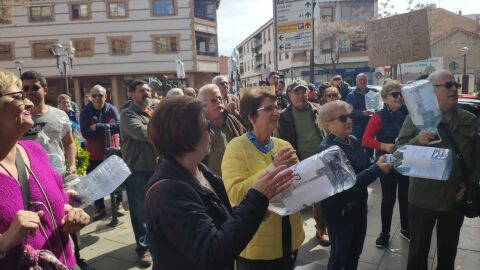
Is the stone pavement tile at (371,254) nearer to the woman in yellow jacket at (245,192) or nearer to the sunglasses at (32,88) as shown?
the woman in yellow jacket at (245,192)

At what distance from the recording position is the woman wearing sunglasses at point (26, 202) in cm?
153

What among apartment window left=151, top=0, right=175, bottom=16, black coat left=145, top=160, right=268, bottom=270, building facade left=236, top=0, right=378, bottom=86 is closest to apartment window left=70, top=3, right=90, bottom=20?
apartment window left=151, top=0, right=175, bottom=16

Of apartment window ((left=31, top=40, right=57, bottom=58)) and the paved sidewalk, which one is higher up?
apartment window ((left=31, top=40, right=57, bottom=58))

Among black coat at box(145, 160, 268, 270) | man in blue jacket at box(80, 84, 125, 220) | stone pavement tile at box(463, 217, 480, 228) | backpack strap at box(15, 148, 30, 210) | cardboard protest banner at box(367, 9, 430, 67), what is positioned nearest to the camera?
black coat at box(145, 160, 268, 270)

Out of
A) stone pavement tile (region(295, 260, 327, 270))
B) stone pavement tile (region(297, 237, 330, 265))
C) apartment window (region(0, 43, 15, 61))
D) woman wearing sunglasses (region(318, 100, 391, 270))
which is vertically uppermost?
apartment window (region(0, 43, 15, 61))

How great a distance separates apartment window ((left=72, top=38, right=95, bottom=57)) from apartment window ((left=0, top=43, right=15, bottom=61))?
5798mm

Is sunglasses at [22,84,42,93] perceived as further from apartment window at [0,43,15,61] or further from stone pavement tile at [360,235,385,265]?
apartment window at [0,43,15,61]

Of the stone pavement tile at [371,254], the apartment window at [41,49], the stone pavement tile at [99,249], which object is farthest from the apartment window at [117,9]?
the stone pavement tile at [371,254]

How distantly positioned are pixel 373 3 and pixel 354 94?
125 ft

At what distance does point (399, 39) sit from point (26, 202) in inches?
261

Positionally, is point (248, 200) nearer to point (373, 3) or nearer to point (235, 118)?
point (235, 118)

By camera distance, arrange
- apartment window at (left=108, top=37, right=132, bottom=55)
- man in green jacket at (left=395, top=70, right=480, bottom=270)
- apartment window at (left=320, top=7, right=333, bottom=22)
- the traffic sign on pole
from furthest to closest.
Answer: apartment window at (left=320, top=7, right=333, bottom=22)
apartment window at (left=108, top=37, right=132, bottom=55)
the traffic sign on pole
man in green jacket at (left=395, top=70, right=480, bottom=270)

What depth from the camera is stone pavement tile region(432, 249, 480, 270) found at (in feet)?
12.7

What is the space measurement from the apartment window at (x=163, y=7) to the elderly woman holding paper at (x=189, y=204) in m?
34.2
